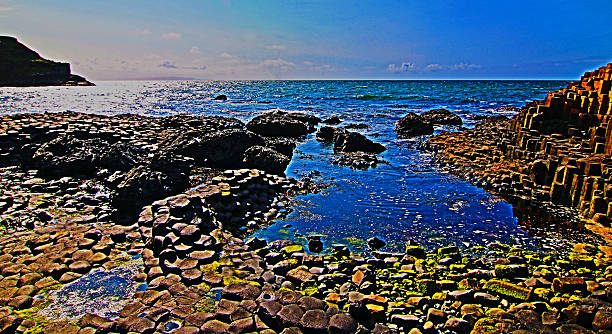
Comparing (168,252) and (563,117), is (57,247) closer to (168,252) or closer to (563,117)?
(168,252)

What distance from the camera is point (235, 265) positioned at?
6.48 m

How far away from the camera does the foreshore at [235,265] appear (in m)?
4.96

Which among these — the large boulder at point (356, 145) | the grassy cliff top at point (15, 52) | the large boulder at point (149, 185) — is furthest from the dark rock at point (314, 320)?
the grassy cliff top at point (15, 52)

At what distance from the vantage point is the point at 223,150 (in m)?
15.2

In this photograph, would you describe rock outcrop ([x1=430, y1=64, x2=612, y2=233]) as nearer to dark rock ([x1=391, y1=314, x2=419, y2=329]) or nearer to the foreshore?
the foreshore

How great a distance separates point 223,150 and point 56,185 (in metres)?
6.24

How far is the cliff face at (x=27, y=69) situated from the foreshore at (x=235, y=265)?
115 m

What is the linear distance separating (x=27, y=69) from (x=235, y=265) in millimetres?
131188

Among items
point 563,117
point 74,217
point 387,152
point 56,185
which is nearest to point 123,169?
point 56,185

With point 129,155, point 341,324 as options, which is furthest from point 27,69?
point 341,324

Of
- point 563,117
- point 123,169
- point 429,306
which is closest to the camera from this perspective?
point 429,306

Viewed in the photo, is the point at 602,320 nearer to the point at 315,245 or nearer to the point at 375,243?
the point at 375,243

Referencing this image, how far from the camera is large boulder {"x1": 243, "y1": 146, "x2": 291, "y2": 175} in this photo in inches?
552

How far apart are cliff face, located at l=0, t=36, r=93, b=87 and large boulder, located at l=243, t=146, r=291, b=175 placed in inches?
4565
